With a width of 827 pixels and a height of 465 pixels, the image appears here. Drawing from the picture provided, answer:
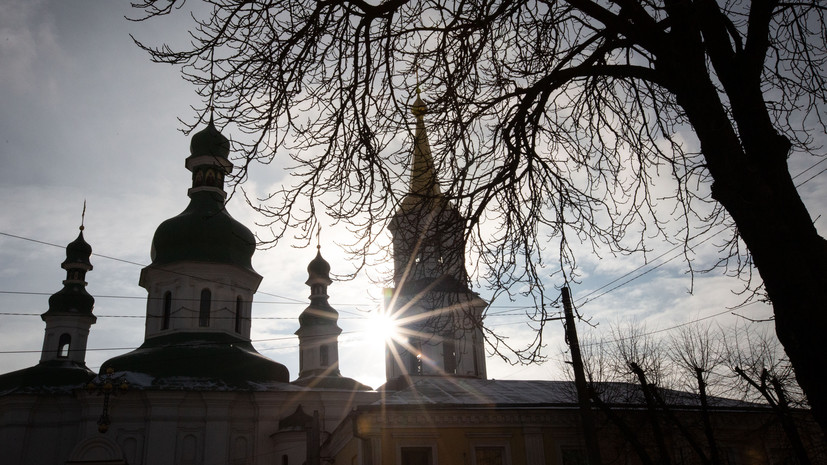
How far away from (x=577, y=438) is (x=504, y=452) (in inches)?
90.1

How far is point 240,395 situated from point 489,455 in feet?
52.7

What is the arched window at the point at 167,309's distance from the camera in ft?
108

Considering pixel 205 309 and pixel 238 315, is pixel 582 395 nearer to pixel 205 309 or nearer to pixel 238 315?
pixel 205 309

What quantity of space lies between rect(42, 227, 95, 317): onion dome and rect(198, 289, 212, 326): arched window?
7.26 metres

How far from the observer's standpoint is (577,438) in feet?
60.7

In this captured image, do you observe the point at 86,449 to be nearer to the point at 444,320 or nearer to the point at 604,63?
the point at 444,320

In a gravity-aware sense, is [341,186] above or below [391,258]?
above

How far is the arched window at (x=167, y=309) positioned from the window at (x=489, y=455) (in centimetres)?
2075

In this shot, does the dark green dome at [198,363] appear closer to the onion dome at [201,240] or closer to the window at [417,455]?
the onion dome at [201,240]

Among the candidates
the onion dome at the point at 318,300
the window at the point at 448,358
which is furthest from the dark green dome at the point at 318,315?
the window at the point at 448,358

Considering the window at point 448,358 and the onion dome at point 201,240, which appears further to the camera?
the onion dome at point 201,240

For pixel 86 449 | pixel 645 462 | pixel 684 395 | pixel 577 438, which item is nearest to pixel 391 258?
pixel 645 462

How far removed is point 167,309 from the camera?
33.2 metres

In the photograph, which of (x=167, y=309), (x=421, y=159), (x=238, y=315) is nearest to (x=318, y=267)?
(x=238, y=315)
